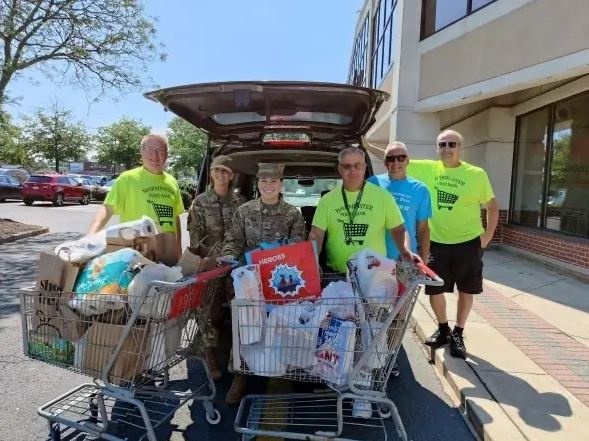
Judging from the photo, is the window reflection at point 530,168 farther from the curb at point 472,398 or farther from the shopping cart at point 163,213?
the shopping cart at point 163,213

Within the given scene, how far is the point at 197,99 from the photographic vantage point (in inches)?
156

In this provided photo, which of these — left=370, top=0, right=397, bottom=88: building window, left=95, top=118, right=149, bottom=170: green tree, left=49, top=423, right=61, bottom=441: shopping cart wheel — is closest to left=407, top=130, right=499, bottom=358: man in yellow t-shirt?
left=49, top=423, right=61, bottom=441: shopping cart wheel

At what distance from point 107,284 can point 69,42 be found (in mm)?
12117

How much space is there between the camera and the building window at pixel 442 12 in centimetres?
978

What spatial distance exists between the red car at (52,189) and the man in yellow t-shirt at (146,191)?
2358 cm

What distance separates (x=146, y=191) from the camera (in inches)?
159

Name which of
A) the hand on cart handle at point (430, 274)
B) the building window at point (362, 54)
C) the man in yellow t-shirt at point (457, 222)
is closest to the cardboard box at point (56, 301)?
the hand on cart handle at point (430, 274)

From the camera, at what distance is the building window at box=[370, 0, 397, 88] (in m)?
15.3

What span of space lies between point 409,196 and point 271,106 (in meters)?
1.35

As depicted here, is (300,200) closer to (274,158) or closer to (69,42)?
(274,158)

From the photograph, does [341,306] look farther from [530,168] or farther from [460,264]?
[530,168]

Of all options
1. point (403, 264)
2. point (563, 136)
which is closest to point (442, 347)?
point (403, 264)

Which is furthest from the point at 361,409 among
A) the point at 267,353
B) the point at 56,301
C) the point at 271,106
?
the point at 271,106

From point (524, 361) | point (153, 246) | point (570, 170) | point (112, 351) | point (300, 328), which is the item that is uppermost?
point (570, 170)
